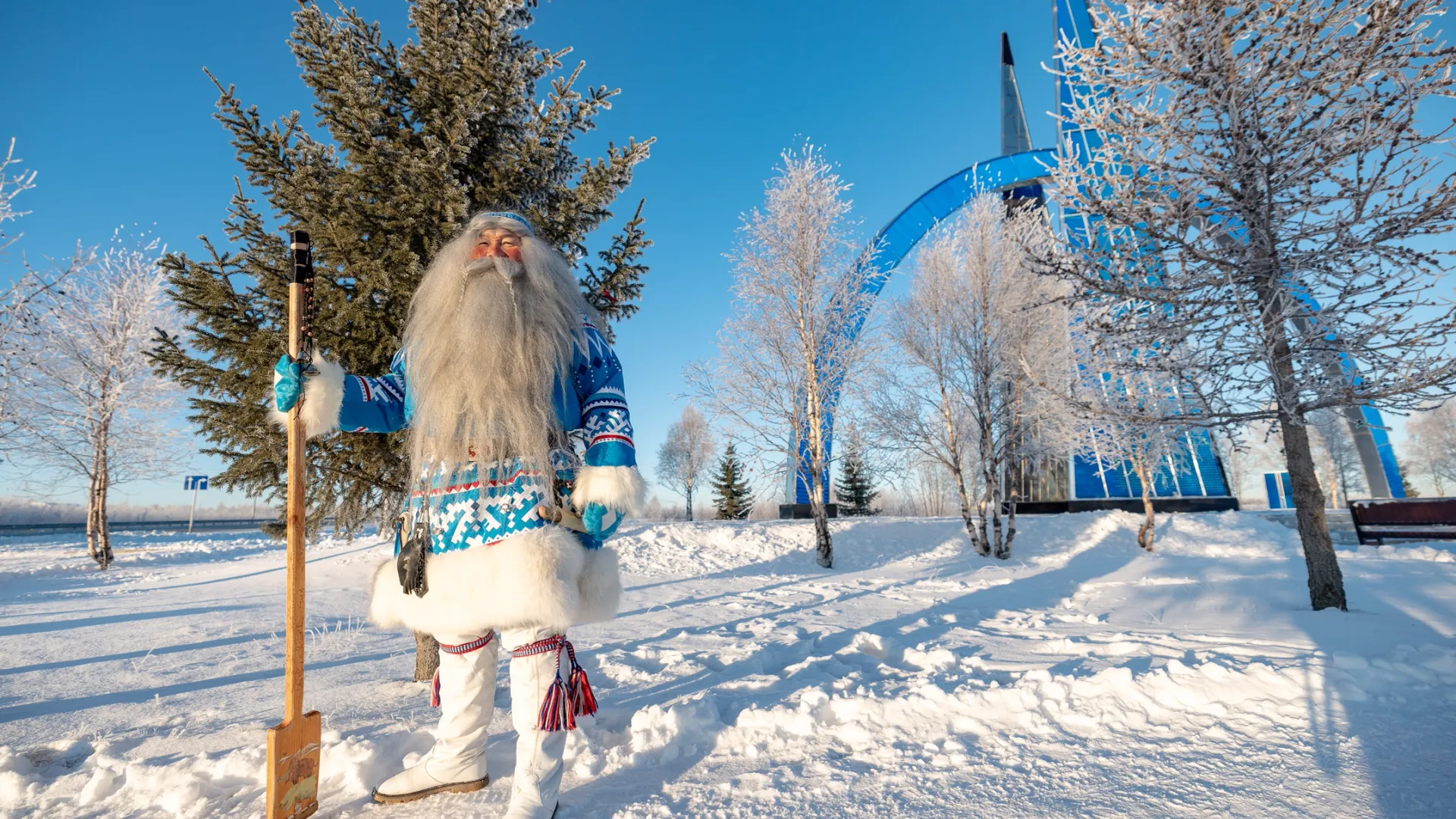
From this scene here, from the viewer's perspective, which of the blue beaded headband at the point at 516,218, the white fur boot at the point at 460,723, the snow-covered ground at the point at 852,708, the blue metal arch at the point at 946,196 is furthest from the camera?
the blue metal arch at the point at 946,196

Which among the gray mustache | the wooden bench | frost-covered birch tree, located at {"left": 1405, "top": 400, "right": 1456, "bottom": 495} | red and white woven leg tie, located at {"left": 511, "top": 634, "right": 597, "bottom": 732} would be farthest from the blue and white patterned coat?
frost-covered birch tree, located at {"left": 1405, "top": 400, "right": 1456, "bottom": 495}

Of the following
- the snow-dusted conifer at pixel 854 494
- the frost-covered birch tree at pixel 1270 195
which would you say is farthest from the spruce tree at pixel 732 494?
the frost-covered birch tree at pixel 1270 195

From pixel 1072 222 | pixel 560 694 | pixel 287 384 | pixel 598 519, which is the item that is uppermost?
pixel 1072 222

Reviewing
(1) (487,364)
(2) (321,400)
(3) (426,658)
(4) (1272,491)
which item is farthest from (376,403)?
(4) (1272,491)

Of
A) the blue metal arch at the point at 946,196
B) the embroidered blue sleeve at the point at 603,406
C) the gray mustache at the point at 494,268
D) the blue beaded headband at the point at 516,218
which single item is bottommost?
the embroidered blue sleeve at the point at 603,406

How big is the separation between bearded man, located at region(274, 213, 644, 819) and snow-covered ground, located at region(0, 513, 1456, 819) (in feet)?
0.88

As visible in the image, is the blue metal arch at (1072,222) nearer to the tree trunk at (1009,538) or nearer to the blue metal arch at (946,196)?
the blue metal arch at (946,196)

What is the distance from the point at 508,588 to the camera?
6.57 ft

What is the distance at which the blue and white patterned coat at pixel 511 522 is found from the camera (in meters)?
2.03

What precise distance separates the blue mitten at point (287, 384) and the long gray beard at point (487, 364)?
0.37m

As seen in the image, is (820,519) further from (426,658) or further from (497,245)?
(497,245)

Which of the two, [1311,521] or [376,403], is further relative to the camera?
[1311,521]

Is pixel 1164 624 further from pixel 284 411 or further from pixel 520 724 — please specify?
pixel 284 411

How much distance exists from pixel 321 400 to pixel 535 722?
1373 mm
